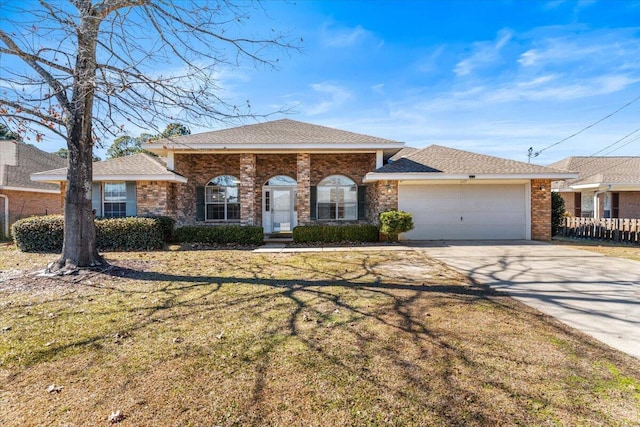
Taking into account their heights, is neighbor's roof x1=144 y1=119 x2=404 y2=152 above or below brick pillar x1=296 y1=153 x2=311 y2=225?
above

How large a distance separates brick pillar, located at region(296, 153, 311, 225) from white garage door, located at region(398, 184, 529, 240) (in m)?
4.30

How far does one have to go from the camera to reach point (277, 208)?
593 inches

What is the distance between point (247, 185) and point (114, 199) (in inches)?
209

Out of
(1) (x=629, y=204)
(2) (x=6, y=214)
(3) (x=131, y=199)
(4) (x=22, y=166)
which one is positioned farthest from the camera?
(4) (x=22, y=166)

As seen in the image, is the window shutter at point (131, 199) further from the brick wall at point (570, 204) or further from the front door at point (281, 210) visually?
the brick wall at point (570, 204)

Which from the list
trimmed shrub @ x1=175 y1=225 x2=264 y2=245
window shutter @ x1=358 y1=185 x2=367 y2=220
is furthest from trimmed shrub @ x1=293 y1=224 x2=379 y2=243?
window shutter @ x1=358 y1=185 x2=367 y2=220

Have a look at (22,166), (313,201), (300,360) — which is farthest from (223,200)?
(300,360)

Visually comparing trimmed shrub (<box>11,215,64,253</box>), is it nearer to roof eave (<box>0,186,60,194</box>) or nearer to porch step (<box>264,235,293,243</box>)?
porch step (<box>264,235,293,243</box>)

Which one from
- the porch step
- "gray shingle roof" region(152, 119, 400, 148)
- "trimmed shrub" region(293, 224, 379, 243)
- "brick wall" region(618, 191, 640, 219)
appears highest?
"gray shingle roof" region(152, 119, 400, 148)

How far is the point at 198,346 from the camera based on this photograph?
3400 millimetres

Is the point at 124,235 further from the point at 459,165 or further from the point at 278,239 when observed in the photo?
the point at 459,165

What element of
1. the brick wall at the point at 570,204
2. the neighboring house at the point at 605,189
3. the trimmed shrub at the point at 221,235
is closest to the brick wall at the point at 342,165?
the trimmed shrub at the point at 221,235

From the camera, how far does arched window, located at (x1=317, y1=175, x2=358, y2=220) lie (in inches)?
579

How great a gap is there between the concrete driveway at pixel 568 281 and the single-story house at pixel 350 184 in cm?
233
